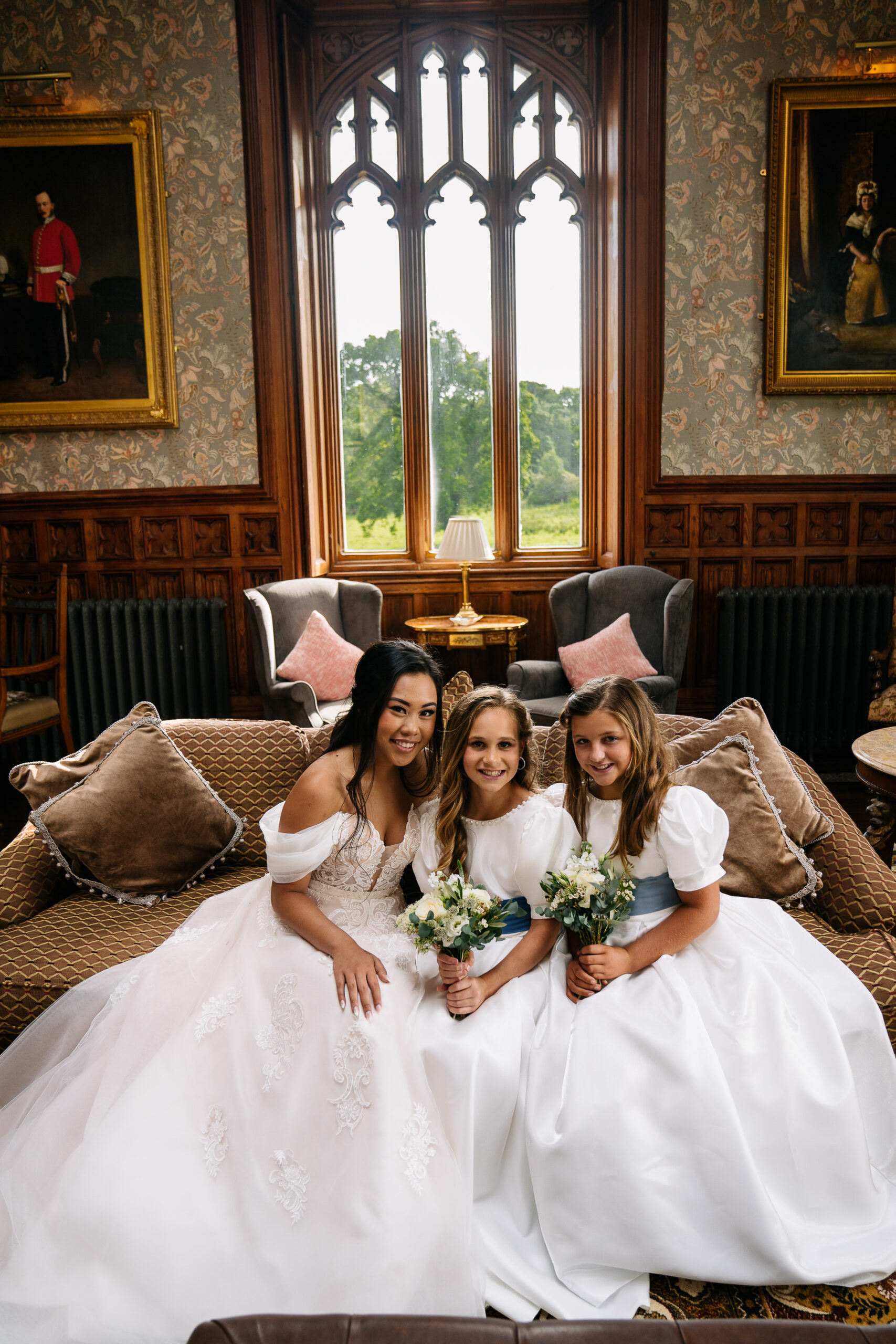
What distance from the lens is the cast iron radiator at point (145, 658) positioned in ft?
16.5

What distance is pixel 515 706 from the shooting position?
180 centimetres

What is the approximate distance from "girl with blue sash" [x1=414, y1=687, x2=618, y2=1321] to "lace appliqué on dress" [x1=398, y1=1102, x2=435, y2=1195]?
43mm

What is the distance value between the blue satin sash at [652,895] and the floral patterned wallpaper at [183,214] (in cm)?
387

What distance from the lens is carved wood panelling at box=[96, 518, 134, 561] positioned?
512 centimetres

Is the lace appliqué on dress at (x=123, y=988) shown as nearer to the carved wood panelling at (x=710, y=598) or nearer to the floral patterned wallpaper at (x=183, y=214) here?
the floral patterned wallpaper at (x=183, y=214)

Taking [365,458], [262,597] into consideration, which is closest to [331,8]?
[365,458]

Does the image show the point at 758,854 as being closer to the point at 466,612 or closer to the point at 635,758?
the point at 635,758

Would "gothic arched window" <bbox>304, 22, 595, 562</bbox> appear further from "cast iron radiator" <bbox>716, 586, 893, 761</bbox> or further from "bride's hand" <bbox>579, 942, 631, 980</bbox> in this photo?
"bride's hand" <bbox>579, 942, 631, 980</bbox>

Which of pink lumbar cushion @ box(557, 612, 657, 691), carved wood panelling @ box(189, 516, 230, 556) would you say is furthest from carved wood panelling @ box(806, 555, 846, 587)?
carved wood panelling @ box(189, 516, 230, 556)

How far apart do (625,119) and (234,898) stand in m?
4.69

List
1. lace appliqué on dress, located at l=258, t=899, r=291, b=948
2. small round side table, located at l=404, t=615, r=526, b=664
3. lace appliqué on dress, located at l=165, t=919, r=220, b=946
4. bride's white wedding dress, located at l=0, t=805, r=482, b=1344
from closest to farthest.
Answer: bride's white wedding dress, located at l=0, t=805, r=482, b=1344 → lace appliqué on dress, located at l=258, t=899, r=291, b=948 → lace appliqué on dress, located at l=165, t=919, r=220, b=946 → small round side table, located at l=404, t=615, r=526, b=664

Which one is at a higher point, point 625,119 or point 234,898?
point 625,119

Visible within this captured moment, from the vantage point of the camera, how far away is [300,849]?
179 cm

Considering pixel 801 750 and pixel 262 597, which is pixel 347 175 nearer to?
pixel 262 597
